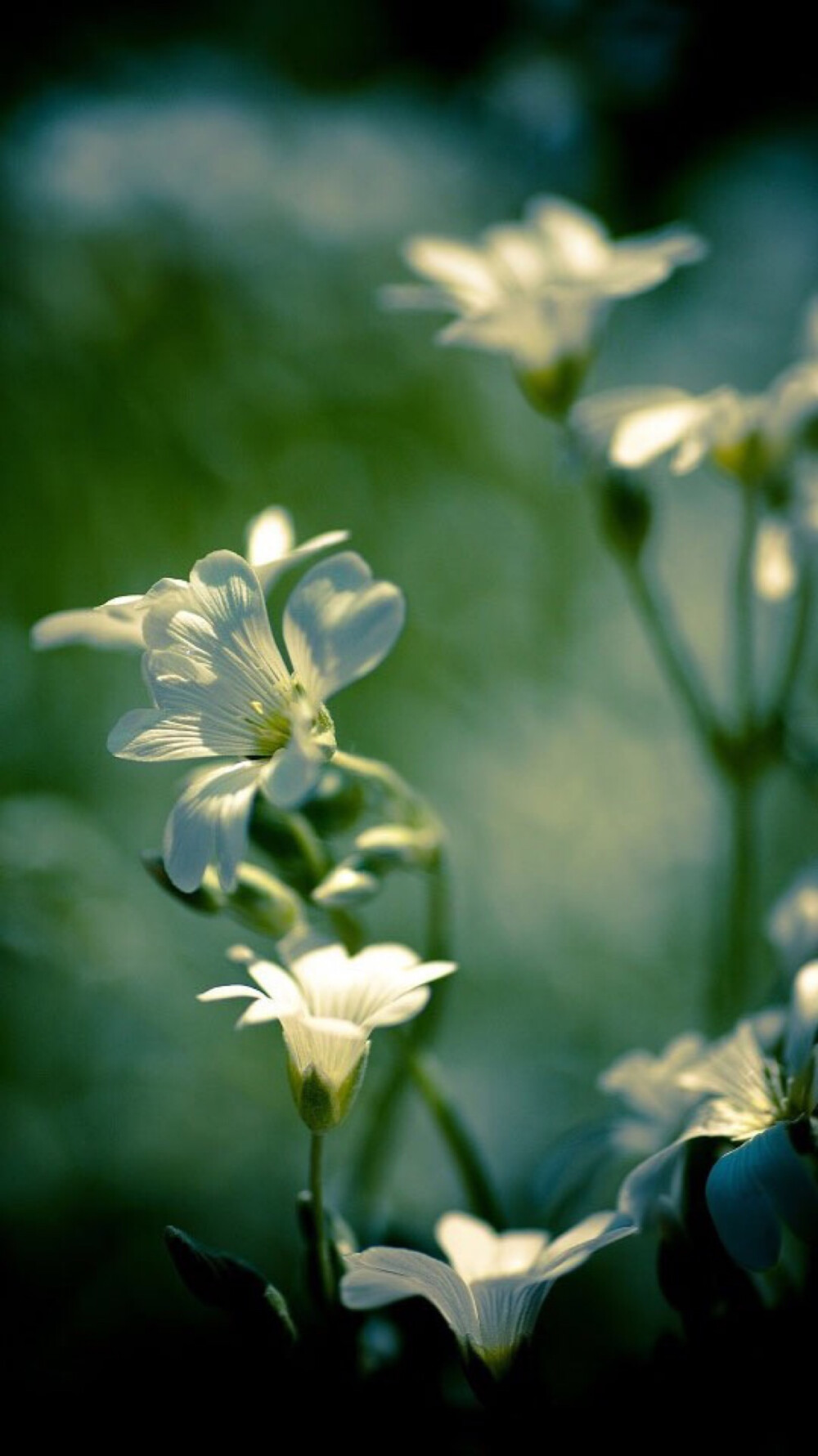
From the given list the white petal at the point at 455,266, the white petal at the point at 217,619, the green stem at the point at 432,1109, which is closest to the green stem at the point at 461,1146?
the green stem at the point at 432,1109

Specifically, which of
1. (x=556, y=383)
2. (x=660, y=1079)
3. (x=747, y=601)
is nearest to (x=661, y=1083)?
(x=660, y=1079)

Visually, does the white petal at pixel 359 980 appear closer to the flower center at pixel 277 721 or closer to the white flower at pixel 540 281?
the flower center at pixel 277 721

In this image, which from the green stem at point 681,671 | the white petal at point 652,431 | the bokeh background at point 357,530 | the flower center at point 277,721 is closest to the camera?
the flower center at point 277,721

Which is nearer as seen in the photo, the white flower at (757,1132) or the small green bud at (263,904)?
the white flower at (757,1132)

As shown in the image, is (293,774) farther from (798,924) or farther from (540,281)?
(540,281)

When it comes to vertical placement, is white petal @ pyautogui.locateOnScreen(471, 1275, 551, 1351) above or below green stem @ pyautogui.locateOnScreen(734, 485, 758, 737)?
below

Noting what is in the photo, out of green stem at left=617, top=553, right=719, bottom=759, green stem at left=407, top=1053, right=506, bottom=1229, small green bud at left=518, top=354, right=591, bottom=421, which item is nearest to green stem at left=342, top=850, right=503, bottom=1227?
green stem at left=407, top=1053, right=506, bottom=1229

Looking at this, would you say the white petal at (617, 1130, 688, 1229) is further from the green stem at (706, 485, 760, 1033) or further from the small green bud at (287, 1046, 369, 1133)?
the green stem at (706, 485, 760, 1033)

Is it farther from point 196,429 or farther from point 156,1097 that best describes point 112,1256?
point 196,429
